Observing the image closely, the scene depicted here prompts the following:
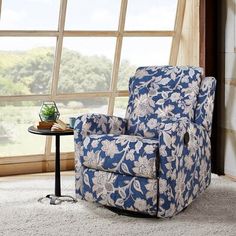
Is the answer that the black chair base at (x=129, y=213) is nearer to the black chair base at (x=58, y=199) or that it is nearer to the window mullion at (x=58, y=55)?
the black chair base at (x=58, y=199)

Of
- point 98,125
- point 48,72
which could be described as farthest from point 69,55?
point 98,125

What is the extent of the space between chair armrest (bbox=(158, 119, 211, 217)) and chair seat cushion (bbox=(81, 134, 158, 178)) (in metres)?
0.08

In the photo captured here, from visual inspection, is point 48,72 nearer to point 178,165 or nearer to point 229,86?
point 229,86

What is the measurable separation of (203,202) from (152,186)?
2.13 feet

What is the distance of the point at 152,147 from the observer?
3.95 meters

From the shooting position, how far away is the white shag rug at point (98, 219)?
377 centimetres

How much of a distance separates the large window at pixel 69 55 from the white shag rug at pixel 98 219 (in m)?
0.90

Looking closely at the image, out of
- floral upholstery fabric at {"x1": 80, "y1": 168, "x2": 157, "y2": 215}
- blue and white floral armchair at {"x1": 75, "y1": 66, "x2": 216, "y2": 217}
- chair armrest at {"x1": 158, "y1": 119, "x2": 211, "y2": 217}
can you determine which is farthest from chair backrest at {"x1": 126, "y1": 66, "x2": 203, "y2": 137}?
floral upholstery fabric at {"x1": 80, "y1": 168, "x2": 157, "y2": 215}

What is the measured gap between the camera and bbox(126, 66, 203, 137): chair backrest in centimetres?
465

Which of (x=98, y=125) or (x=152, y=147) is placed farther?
(x=98, y=125)

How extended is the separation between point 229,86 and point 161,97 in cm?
80

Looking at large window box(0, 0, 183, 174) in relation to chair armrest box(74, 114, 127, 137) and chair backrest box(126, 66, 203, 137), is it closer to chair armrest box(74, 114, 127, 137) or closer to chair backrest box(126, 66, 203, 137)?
chair backrest box(126, 66, 203, 137)

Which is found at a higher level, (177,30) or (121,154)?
(177,30)

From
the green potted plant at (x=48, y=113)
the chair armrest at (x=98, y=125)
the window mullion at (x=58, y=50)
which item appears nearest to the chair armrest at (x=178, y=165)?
the chair armrest at (x=98, y=125)
